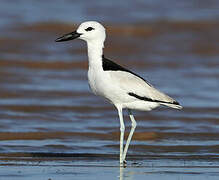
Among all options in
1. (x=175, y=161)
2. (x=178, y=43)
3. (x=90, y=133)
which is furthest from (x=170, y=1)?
(x=175, y=161)

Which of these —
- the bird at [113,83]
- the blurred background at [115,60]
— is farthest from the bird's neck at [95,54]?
the blurred background at [115,60]

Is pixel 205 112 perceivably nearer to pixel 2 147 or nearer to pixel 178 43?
pixel 2 147

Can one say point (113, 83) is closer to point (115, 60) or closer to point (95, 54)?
point (95, 54)

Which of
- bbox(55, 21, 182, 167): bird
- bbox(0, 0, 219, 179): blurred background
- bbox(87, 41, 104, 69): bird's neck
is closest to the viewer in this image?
bbox(55, 21, 182, 167): bird

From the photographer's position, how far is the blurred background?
12.6m

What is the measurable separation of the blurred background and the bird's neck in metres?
1.45

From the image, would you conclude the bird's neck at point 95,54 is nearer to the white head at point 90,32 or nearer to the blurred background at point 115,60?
the white head at point 90,32

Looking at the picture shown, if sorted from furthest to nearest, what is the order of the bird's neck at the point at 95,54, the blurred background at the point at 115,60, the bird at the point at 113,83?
the blurred background at the point at 115,60, the bird's neck at the point at 95,54, the bird at the point at 113,83

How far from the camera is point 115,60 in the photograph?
22.1 meters

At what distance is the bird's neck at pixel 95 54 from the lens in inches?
430

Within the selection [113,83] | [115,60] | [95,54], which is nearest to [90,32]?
[95,54]

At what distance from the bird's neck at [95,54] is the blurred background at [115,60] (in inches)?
57.1

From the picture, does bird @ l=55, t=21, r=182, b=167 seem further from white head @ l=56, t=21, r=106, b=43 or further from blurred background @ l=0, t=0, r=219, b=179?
blurred background @ l=0, t=0, r=219, b=179

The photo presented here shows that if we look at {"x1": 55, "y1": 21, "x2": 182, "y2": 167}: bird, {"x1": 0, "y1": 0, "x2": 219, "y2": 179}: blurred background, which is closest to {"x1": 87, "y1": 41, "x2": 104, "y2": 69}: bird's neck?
{"x1": 55, "y1": 21, "x2": 182, "y2": 167}: bird
